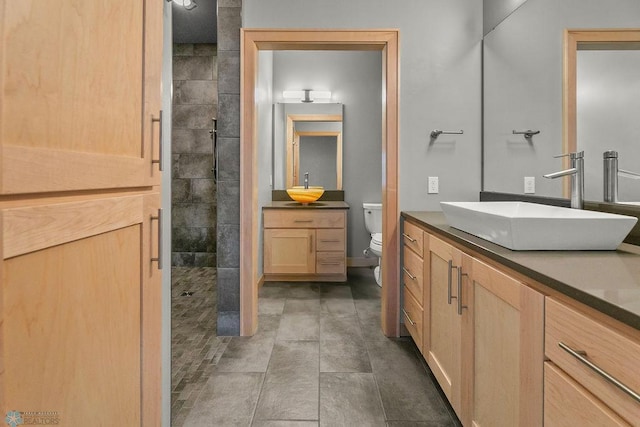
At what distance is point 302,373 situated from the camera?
2.13 metres

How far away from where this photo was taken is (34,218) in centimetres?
63

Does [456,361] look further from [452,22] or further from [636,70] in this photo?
[452,22]

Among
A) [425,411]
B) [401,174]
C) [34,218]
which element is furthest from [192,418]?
[401,174]

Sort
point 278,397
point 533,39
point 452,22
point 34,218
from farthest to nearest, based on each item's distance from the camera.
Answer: point 452,22, point 533,39, point 278,397, point 34,218

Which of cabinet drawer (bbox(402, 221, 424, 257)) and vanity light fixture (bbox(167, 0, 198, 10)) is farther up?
vanity light fixture (bbox(167, 0, 198, 10))

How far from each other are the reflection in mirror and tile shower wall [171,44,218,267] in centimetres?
405

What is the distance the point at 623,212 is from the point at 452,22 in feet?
5.87

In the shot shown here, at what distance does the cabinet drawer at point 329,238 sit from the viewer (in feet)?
13.2

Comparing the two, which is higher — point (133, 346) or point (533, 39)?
point (533, 39)

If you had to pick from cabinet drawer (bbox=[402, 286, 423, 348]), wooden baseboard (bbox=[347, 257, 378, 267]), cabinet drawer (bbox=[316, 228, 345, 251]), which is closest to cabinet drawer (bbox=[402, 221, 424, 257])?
cabinet drawer (bbox=[402, 286, 423, 348])

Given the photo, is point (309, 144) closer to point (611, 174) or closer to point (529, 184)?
point (529, 184)

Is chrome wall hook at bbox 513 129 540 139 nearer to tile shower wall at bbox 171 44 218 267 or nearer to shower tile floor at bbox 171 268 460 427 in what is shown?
shower tile floor at bbox 171 268 460 427

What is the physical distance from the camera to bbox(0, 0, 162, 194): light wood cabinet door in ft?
1.94

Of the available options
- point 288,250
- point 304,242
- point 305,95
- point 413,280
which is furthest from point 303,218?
point 413,280
